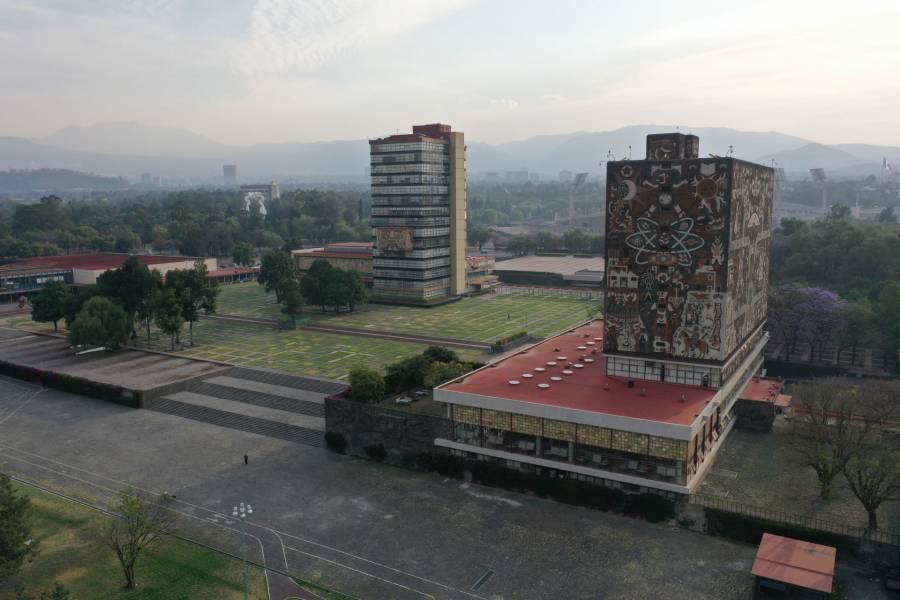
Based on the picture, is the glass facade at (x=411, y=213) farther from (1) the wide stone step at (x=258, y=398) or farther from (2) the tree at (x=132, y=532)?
(2) the tree at (x=132, y=532)

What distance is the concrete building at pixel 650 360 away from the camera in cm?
4772

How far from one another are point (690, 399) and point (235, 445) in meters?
41.2

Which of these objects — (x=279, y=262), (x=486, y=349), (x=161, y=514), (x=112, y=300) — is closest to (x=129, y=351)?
(x=112, y=300)

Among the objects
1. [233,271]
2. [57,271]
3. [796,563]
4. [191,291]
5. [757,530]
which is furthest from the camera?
[233,271]

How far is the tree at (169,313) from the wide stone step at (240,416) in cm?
1712

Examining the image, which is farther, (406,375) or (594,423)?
(406,375)

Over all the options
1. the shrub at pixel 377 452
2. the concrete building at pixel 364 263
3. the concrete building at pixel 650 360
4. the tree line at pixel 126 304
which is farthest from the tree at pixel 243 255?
the concrete building at pixel 650 360

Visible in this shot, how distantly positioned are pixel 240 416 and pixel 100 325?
111 feet

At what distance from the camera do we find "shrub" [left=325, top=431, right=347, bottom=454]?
5922 centimetres

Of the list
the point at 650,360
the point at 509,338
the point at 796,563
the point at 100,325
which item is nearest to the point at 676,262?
the point at 650,360

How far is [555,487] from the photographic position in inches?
1945

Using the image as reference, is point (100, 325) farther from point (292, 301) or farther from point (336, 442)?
point (336, 442)

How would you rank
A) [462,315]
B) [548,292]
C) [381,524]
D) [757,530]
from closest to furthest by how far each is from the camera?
[757,530], [381,524], [462,315], [548,292]

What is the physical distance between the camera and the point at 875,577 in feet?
129
